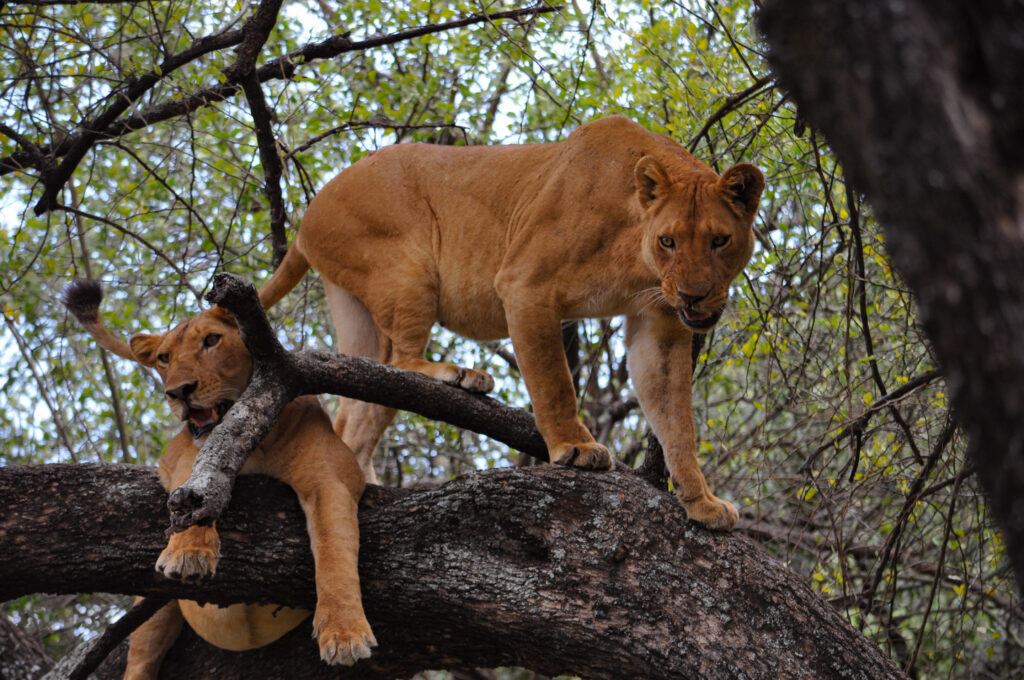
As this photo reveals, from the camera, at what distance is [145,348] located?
3.86m

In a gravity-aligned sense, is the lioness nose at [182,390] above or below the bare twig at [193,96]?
below

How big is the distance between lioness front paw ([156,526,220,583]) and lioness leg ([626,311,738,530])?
5.25 ft

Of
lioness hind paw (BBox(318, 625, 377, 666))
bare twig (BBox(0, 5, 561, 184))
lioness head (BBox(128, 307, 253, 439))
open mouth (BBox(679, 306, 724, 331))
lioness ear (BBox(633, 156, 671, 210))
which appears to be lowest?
lioness hind paw (BBox(318, 625, 377, 666))

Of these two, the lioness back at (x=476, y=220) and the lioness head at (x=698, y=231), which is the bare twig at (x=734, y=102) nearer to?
the lioness back at (x=476, y=220)

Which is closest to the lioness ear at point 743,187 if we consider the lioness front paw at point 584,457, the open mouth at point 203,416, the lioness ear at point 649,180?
the lioness ear at point 649,180

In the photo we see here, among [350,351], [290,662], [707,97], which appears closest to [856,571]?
[707,97]

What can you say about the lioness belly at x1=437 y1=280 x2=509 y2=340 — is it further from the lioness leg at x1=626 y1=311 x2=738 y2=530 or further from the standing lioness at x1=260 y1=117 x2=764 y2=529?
the lioness leg at x1=626 y1=311 x2=738 y2=530

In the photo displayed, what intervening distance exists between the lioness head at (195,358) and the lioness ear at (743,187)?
1793mm

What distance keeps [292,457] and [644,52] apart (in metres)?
3.47

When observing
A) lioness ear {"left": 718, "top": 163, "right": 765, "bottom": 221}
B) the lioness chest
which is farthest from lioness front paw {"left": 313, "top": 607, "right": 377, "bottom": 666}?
lioness ear {"left": 718, "top": 163, "right": 765, "bottom": 221}

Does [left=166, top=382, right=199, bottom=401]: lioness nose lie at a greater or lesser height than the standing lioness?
lesser

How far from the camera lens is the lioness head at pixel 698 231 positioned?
369 centimetres

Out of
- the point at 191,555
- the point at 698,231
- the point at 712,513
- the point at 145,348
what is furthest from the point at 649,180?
the point at 191,555

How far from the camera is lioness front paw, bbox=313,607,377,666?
10.2 ft
